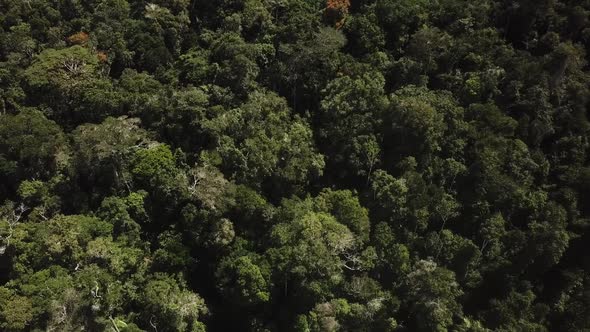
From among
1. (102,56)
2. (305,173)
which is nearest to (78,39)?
(102,56)

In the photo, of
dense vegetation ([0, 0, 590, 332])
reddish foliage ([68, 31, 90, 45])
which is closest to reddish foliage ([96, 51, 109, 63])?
dense vegetation ([0, 0, 590, 332])

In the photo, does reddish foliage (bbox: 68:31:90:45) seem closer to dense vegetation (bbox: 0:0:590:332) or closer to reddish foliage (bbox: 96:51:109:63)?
dense vegetation (bbox: 0:0:590:332)

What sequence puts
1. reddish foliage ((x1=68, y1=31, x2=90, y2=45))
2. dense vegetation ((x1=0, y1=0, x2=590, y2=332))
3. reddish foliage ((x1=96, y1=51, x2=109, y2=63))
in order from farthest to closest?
reddish foliage ((x1=68, y1=31, x2=90, y2=45)), reddish foliage ((x1=96, y1=51, x2=109, y2=63)), dense vegetation ((x1=0, y1=0, x2=590, y2=332))

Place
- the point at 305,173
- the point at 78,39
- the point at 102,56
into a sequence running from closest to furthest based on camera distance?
the point at 305,173 → the point at 102,56 → the point at 78,39

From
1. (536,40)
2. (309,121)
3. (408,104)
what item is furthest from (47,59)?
(536,40)

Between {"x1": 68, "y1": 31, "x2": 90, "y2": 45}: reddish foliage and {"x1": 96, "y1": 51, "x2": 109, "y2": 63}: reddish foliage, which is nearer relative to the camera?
{"x1": 96, "y1": 51, "x2": 109, "y2": 63}: reddish foliage

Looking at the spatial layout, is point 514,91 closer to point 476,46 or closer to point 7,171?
point 476,46

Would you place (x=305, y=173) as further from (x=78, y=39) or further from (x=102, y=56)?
(x=78, y=39)

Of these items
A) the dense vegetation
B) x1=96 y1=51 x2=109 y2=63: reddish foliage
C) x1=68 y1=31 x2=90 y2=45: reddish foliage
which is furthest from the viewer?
x1=68 y1=31 x2=90 y2=45: reddish foliage
